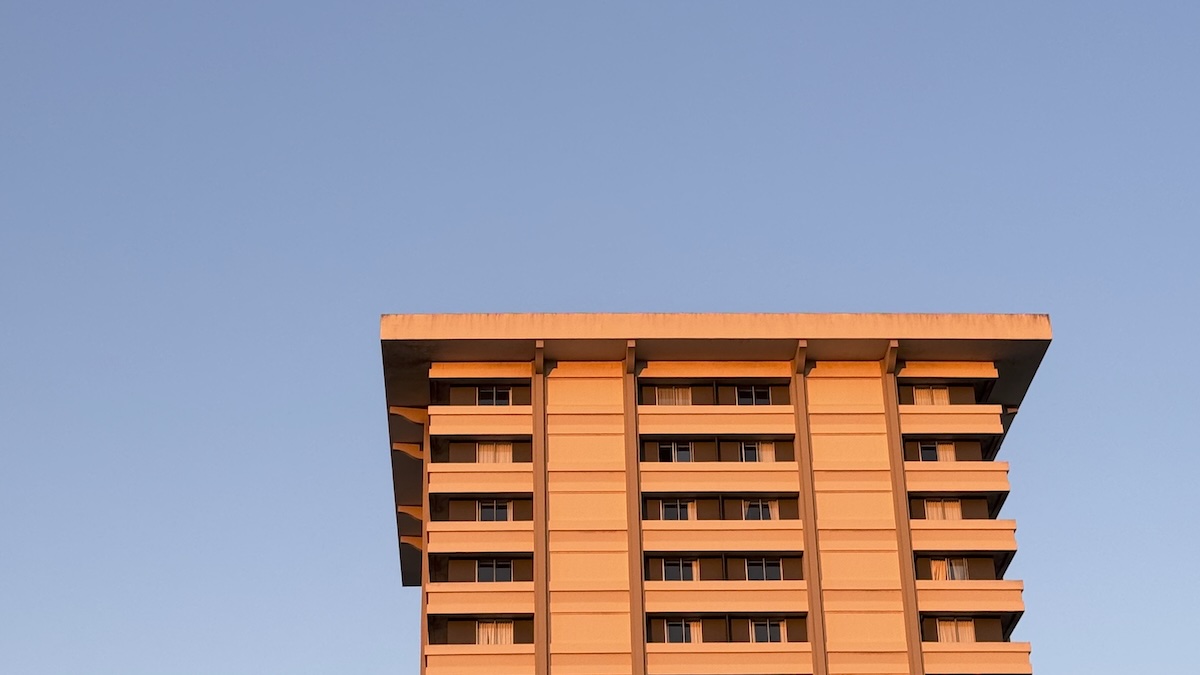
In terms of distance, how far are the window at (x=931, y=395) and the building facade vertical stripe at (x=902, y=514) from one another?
1.28 m

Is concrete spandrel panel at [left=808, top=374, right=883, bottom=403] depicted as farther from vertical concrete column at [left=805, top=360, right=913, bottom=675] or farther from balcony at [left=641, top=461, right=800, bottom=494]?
balcony at [left=641, top=461, right=800, bottom=494]

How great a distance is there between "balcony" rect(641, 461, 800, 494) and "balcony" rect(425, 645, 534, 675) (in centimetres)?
924

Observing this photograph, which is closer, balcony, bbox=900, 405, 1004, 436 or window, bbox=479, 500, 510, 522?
window, bbox=479, 500, 510, 522

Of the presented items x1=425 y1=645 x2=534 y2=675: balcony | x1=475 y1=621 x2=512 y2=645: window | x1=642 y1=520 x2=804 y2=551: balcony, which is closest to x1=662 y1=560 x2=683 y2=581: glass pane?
x1=642 y1=520 x2=804 y2=551: balcony

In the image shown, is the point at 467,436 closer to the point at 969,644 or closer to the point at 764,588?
the point at 764,588

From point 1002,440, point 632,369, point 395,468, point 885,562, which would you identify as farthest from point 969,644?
point 395,468

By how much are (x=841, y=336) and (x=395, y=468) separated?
23.2 metres

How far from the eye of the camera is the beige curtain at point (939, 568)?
273 feet

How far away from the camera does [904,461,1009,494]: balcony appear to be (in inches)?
3322

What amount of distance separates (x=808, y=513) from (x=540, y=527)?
11217 mm

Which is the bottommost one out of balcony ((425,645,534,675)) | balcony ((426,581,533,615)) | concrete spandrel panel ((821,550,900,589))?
balcony ((425,645,534,675))

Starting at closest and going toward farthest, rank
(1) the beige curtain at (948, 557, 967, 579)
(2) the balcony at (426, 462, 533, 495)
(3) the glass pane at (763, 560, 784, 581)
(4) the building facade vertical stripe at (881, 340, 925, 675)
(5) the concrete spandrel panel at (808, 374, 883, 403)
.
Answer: (4) the building facade vertical stripe at (881, 340, 925, 675) → (3) the glass pane at (763, 560, 784, 581) → (2) the balcony at (426, 462, 533, 495) → (1) the beige curtain at (948, 557, 967, 579) → (5) the concrete spandrel panel at (808, 374, 883, 403)

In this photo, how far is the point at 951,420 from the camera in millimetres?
86062

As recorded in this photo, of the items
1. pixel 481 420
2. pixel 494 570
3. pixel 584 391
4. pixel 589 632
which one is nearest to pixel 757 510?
pixel 584 391
